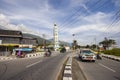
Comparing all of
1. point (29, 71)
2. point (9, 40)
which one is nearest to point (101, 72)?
point (29, 71)

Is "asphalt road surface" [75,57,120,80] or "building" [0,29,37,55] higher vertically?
"building" [0,29,37,55]

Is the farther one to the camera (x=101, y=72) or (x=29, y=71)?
(x=29, y=71)

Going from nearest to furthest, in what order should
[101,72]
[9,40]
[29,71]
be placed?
[101,72] → [29,71] → [9,40]

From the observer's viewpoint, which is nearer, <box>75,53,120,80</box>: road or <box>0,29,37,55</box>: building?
<box>75,53,120,80</box>: road

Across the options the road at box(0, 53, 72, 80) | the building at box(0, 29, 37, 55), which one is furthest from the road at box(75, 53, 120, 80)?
the building at box(0, 29, 37, 55)

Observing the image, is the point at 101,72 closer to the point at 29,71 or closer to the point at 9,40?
the point at 29,71

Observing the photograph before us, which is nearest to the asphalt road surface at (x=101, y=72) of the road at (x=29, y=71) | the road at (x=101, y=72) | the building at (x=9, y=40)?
the road at (x=101, y=72)

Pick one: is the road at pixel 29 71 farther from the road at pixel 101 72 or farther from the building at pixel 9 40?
the building at pixel 9 40

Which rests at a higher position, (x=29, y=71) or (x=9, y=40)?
(x=9, y=40)

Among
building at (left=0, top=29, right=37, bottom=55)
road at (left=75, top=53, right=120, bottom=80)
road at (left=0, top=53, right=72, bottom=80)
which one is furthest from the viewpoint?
building at (left=0, top=29, right=37, bottom=55)

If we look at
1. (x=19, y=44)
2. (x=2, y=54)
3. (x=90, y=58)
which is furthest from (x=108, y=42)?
(x=90, y=58)

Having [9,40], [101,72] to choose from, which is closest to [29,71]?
[101,72]

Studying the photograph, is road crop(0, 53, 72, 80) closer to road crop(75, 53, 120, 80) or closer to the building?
road crop(75, 53, 120, 80)

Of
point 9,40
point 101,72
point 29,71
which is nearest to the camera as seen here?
point 101,72
